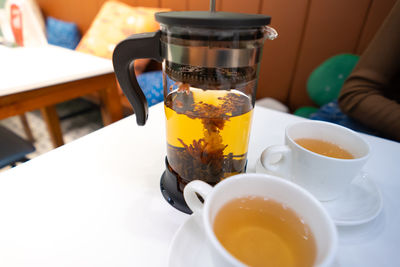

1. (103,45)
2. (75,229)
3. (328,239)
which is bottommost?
(103,45)

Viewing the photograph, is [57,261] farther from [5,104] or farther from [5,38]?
[5,38]

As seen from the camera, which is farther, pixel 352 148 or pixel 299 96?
pixel 299 96

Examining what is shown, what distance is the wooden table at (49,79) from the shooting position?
802 millimetres

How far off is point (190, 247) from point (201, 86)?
0.70 ft

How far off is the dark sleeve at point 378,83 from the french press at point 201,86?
0.58 m

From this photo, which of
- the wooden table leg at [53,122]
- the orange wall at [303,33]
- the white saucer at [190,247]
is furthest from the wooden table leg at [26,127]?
the white saucer at [190,247]

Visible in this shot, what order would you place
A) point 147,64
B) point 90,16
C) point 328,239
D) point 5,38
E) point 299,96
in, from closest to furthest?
point 328,239 < point 5,38 < point 299,96 < point 147,64 < point 90,16

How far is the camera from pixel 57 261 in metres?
0.32

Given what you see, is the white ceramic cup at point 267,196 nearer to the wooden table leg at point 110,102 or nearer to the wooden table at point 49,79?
the wooden table at point 49,79

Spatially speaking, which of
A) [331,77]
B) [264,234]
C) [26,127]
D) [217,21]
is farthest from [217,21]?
[26,127]

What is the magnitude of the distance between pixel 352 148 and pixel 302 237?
0.23 m

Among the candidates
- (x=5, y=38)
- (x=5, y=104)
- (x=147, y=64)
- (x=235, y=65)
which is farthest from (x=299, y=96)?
(x=5, y=38)

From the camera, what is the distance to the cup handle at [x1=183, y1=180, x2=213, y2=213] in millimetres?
294

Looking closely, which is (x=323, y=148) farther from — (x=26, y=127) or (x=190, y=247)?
(x=26, y=127)
